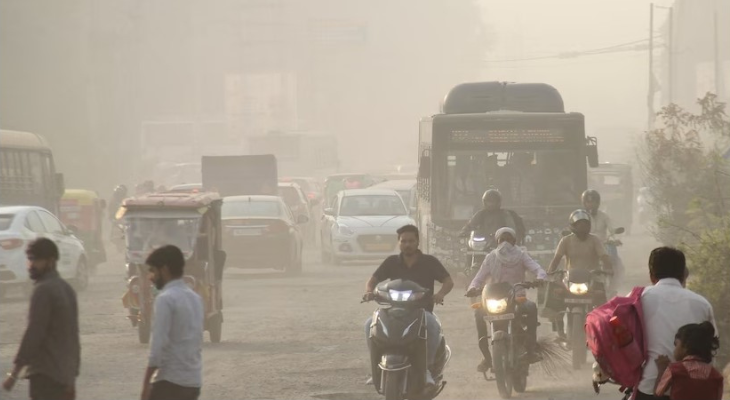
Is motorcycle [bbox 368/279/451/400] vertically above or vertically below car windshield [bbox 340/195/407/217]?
above

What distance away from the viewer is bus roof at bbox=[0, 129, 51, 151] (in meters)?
33.6

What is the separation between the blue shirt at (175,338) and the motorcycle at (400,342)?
313cm

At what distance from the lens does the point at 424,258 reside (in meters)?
12.0

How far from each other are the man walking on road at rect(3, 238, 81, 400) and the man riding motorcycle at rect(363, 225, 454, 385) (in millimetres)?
3352

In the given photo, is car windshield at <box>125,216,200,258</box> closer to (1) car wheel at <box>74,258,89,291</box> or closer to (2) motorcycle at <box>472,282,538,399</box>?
(2) motorcycle at <box>472,282,538,399</box>

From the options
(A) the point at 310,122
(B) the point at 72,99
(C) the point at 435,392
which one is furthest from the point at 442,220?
(A) the point at 310,122

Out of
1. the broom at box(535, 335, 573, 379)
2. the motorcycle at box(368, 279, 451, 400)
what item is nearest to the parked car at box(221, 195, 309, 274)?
the broom at box(535, 335, 573, 379)

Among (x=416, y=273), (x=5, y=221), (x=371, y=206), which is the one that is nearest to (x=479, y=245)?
(x=416, y=273)

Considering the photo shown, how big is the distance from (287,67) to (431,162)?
10451 cm

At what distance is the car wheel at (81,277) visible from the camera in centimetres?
2681

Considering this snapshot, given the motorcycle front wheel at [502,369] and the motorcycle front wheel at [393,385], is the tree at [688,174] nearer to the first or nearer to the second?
the motorcycle front wheel at [502,369]

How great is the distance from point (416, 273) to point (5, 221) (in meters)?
14.2

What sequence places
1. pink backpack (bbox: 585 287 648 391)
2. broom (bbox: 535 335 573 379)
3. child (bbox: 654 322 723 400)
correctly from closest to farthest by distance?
child (bbox: 654 322 723 400), pink backpack (bbox: 585 287 648 391), broom (bbox: 535 335 573 379)

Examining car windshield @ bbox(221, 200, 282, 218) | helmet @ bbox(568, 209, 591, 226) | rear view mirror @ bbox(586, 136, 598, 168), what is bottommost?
car windshield @ bbox(221, 200, 282, 218)
